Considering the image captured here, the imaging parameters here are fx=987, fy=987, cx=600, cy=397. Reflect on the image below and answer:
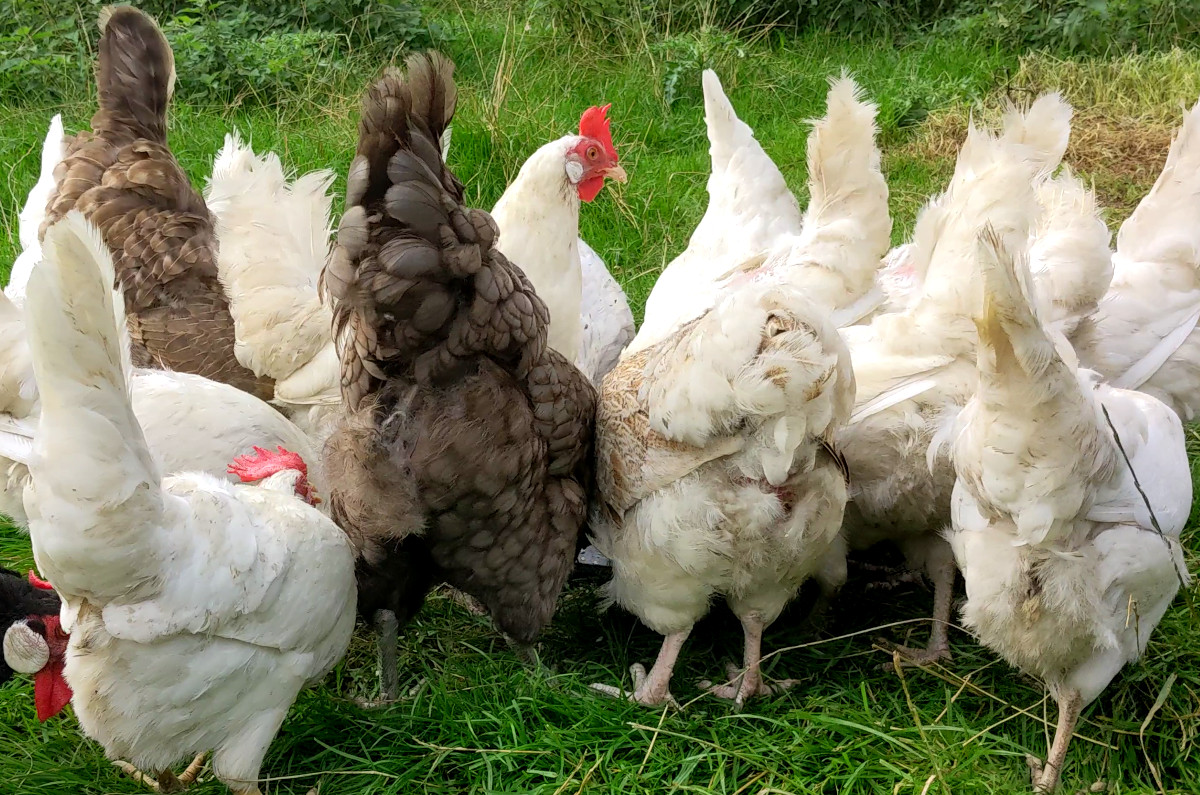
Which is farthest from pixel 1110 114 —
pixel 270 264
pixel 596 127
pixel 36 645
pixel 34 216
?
pixel 36 645

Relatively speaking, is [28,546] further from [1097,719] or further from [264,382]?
[1097,719]

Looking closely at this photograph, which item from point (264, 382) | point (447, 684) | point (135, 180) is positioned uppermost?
point (135, 180)

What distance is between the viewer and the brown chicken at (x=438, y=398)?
2.39 m

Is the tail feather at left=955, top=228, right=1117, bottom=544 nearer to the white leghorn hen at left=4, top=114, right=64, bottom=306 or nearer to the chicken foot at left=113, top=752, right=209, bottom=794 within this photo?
the chicken foot at left=113, top=752, right=209, bottom=794

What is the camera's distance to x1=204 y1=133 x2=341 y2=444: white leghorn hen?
3.39 m

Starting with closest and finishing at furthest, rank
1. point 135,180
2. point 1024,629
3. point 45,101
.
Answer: point 1024,629 < point 135,180 < point 45,101

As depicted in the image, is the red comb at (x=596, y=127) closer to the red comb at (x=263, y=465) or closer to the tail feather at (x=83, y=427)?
the red comb at (x=263, y=465)

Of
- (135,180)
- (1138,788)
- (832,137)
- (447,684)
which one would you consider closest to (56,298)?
(447,684)

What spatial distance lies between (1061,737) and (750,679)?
841 mm

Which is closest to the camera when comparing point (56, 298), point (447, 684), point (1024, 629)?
point (56, 298)

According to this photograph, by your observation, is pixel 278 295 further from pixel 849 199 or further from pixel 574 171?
pixel 849 199

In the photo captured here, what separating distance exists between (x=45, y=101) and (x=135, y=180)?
11.2 feet

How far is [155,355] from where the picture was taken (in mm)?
3594

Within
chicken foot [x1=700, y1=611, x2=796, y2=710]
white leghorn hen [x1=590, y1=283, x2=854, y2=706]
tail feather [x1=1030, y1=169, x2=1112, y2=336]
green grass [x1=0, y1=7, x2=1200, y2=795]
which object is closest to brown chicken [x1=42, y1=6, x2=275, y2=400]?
green grass [x1=0, y1=7, x2=1200, y2=795]
